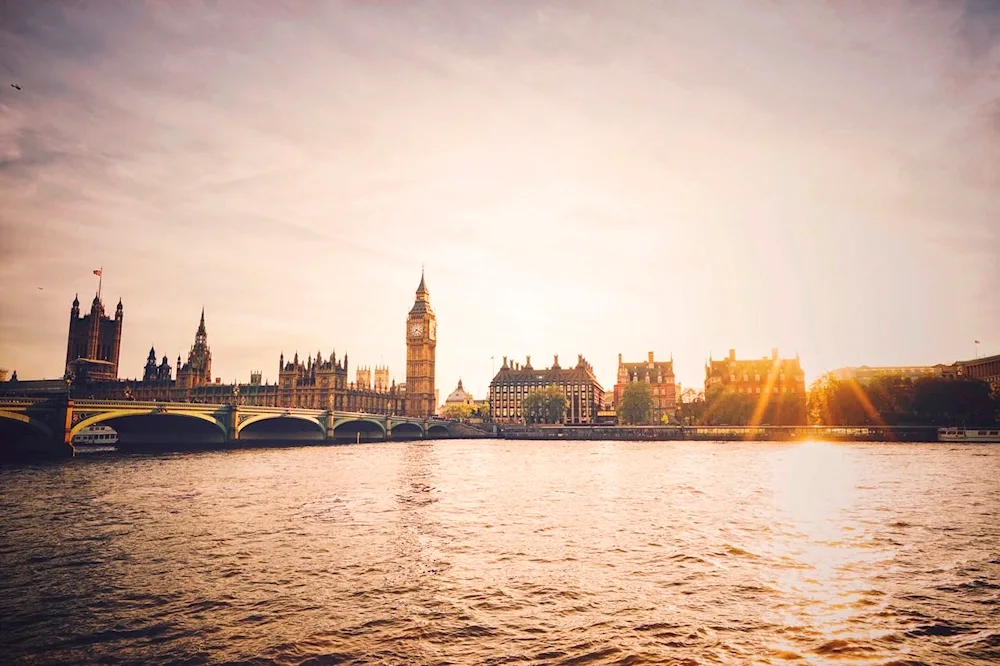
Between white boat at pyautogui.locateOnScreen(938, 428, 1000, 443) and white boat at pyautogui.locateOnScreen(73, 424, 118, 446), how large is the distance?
143478mm

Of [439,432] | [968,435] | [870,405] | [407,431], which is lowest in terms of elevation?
[439,432]

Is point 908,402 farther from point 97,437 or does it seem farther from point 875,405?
point 97,437

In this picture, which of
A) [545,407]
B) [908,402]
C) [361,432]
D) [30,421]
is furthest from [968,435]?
[30,421]

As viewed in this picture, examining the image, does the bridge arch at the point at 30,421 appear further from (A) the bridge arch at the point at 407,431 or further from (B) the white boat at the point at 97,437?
(A) the bridge arch at the point at 407,431

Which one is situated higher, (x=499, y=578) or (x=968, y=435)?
(x=499, y=578)

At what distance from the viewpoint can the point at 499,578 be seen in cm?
1677

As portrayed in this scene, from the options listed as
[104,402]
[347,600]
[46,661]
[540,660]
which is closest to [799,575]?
[540,660]

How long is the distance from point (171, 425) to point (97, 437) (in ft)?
94.7

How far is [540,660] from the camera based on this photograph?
11.1 meters

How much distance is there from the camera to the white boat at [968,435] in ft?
327

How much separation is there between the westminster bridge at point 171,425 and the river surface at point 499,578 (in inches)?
1077

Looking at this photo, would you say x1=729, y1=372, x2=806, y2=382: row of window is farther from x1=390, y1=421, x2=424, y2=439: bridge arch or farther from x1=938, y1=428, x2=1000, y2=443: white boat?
x1=390, y1=421, x2=424, y2=439: bridge arch

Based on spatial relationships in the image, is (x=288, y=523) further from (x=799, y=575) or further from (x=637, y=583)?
(x=799, y=575)

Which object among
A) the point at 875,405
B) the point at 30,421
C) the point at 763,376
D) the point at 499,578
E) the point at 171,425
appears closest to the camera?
the point at 499,578
